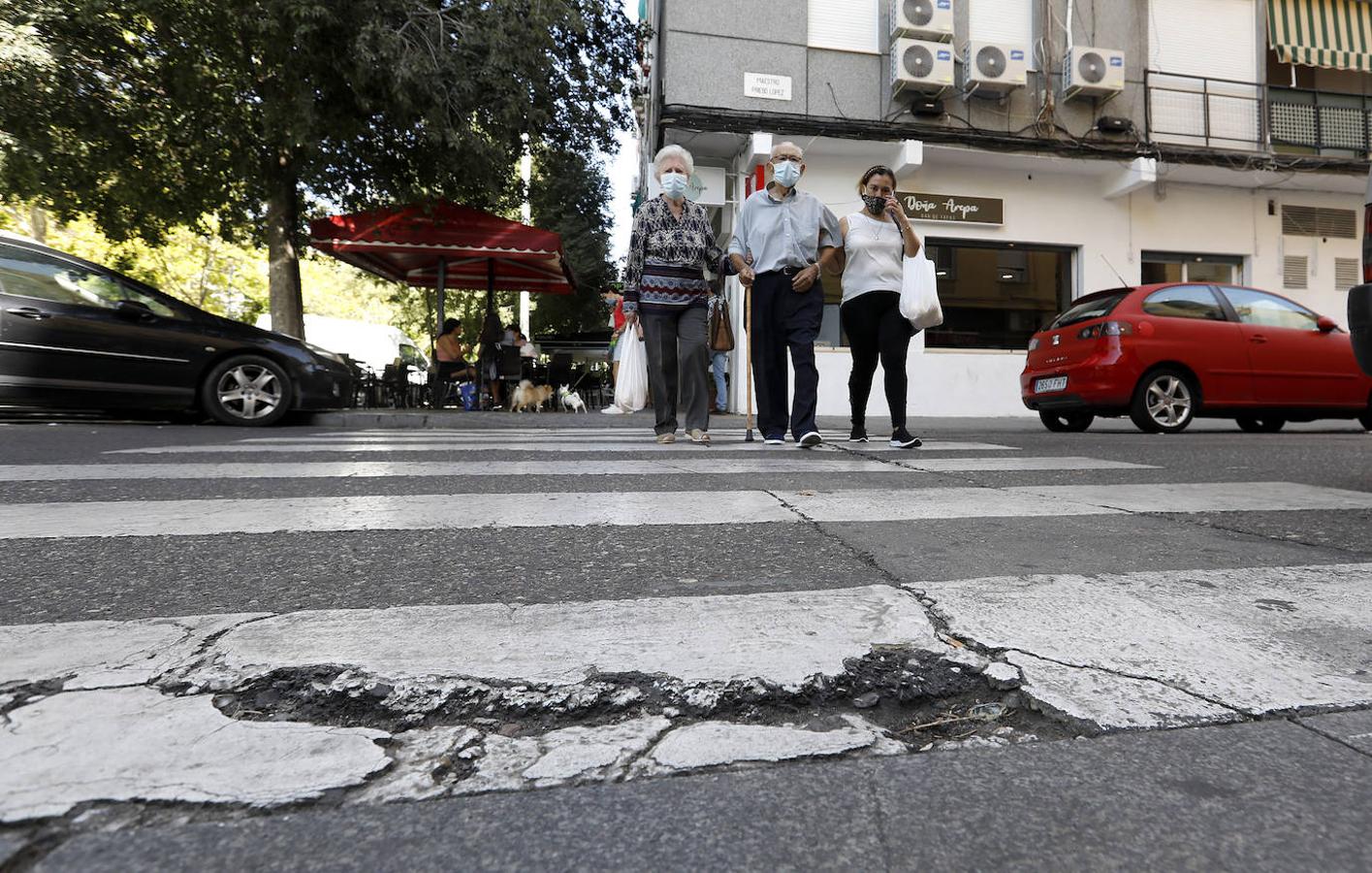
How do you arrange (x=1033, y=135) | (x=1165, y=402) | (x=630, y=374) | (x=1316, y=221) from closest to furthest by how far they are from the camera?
(x=630, y=374)
(x=1165, y=402)
(x=1033, y=135)
(x=1316, y=221)

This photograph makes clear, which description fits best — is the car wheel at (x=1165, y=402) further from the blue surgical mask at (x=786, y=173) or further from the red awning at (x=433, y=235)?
the red awning at (x=433, y=235)

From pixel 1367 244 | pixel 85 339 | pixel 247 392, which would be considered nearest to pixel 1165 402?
pixel 1367 244

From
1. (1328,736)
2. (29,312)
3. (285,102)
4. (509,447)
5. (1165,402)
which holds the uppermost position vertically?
(285,102)

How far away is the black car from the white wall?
23.6 feet

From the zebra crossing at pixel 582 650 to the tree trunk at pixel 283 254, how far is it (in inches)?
386

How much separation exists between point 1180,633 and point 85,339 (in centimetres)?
852

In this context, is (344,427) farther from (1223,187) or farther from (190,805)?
(1223,187)

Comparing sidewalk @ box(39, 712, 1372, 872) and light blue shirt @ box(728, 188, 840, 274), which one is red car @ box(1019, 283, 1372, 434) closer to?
light blue shirt @ box(728, 188, 840, 274)

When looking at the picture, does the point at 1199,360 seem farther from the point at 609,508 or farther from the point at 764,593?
the point at 764,593

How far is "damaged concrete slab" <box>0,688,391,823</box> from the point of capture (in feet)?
3.54

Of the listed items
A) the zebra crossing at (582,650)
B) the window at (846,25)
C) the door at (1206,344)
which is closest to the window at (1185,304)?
the door at (1206,344)

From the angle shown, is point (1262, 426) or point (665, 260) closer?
point (665, 260)

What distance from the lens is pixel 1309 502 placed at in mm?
3578

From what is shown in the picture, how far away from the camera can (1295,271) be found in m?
15.0
